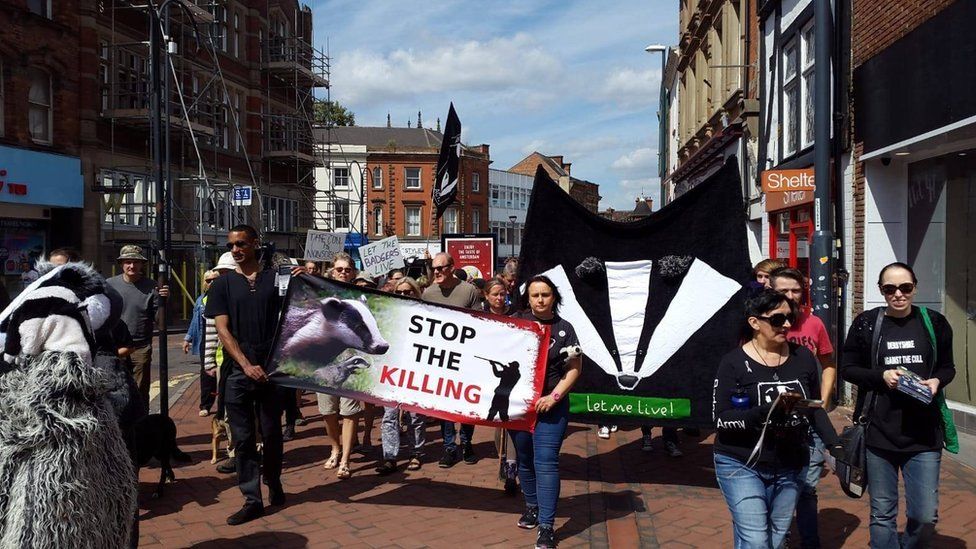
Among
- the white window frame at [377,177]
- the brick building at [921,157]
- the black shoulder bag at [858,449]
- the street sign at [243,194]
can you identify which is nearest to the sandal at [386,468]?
the black shoulder bag at [858,449]

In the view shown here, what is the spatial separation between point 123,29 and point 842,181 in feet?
71.2

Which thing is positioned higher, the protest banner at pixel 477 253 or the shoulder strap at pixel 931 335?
the protest banner at pixel 477 253

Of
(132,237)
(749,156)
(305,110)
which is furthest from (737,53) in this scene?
(305,110)

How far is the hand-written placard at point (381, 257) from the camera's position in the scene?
14336 mm

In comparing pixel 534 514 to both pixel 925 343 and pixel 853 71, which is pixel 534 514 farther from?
pixel 853 71

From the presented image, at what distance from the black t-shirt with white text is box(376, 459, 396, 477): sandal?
167 cm

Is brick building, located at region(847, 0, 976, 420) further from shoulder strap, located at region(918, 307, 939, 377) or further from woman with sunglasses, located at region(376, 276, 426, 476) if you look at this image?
woman with sunglasses, located at region(376, 276, 426, 476)

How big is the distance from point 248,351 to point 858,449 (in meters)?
3.97

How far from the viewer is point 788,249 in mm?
13477

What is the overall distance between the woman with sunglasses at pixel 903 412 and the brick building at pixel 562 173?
302ft

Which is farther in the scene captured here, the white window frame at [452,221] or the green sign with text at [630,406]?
the white window frame at [452,221]

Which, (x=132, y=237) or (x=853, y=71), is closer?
(x=853, y=71)

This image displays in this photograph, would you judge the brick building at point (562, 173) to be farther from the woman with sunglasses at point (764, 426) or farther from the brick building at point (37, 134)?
the woman with sunglasses at point (764, 426)

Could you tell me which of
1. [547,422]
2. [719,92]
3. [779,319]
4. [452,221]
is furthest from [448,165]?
[452,221]
